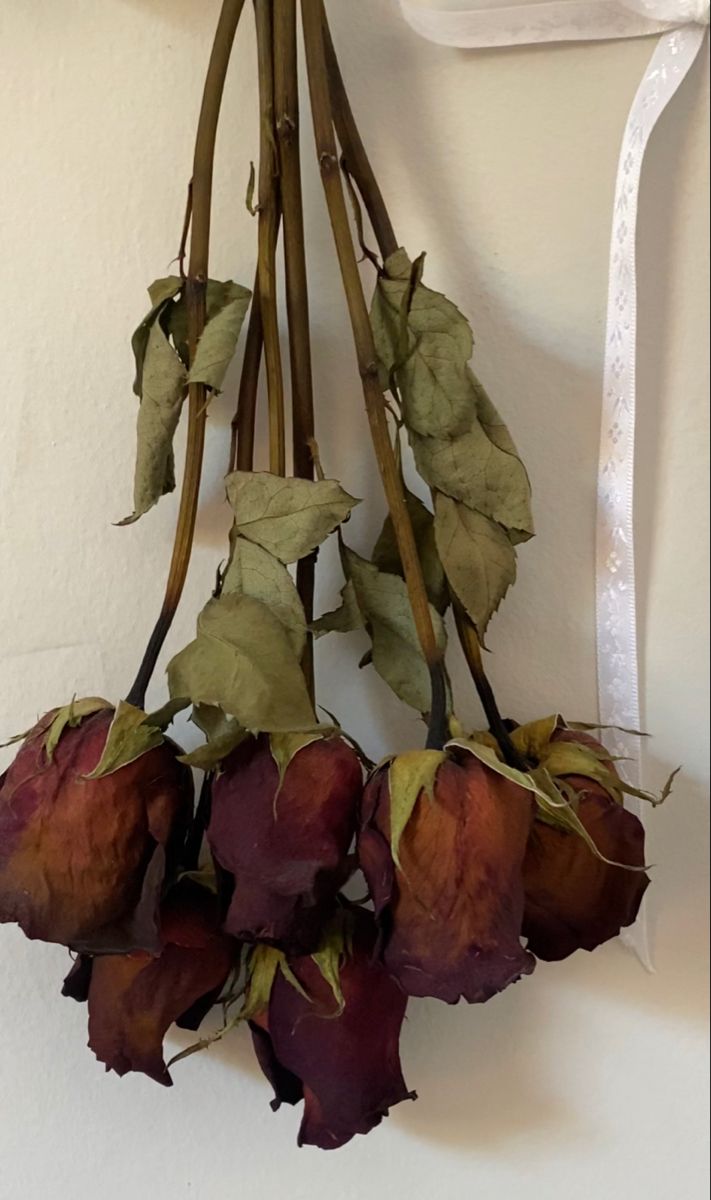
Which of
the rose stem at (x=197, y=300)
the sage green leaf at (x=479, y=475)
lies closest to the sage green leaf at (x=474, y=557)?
the sage green leaf at (x=479, y=475)

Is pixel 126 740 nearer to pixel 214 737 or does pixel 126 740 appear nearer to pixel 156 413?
pixel 214 737

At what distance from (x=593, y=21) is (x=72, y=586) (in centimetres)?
40

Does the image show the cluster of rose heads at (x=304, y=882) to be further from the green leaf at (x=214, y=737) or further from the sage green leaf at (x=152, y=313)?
the sage green leaf at (x=152, y=313)

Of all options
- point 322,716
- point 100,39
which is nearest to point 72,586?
point 322,716

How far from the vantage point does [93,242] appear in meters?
0.44

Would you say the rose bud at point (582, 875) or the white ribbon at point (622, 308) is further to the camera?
the white ribbon at point (622, 308)

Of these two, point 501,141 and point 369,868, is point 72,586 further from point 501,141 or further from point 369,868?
point 501,141

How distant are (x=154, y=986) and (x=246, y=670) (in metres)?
0.13

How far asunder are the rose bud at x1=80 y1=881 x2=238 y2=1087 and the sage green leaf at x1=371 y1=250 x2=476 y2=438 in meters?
0.23

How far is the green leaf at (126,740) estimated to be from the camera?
35cm

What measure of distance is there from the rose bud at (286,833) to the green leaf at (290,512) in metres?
0.08

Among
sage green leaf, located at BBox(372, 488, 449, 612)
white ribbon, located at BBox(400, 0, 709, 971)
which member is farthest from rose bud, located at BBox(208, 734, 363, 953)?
white ribbon, located at BBox(400, 0, 709, 971)

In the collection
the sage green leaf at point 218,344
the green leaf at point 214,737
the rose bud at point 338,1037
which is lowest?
the rose bud at point 338,1037

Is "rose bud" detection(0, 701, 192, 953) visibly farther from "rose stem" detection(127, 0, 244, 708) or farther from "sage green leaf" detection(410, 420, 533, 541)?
"sage green leaf" detection(410, 420, 533, 541)
